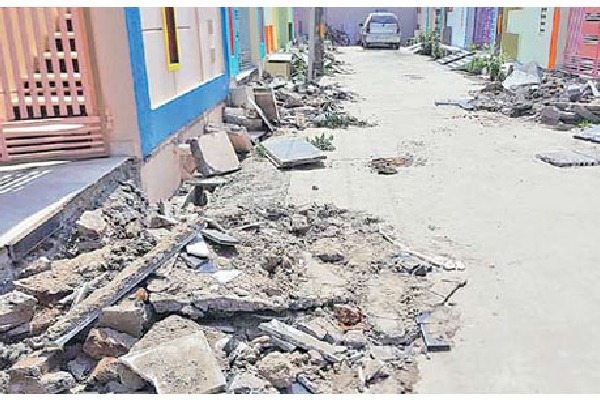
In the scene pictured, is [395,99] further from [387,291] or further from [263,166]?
[387,291]

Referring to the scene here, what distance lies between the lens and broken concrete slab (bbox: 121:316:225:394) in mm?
2455

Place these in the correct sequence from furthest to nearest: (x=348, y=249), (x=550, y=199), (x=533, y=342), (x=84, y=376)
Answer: (x=550, y=199) → (x=348, y=249) → (x=533, y=342) → (x=84, y=376)

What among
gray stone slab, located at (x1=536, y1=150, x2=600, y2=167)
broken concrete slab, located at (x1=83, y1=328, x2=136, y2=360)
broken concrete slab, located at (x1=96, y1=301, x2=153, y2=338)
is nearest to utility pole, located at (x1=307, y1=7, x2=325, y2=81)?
gray stone slab, located at (x1=536, y1=150, x2=600, y2=167)

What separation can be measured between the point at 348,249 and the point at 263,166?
2.71 meters

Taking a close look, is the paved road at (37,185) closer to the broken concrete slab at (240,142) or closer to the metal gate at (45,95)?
the metal gate at (45,95)

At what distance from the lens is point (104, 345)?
2744 mm

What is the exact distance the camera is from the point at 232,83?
31.3 ft

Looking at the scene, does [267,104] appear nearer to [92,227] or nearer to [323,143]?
[323,143]

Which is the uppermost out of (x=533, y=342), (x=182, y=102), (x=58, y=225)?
(x=182, y=102)

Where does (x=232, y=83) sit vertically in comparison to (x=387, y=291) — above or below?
above

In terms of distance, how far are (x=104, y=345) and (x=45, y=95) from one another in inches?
116

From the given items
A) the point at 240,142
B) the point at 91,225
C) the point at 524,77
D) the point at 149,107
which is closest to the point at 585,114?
the point at 524,77

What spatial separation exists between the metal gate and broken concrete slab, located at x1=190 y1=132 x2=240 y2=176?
4.90 ft

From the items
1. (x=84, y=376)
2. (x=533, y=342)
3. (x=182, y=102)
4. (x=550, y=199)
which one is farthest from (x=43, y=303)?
(x=550, y=199)
